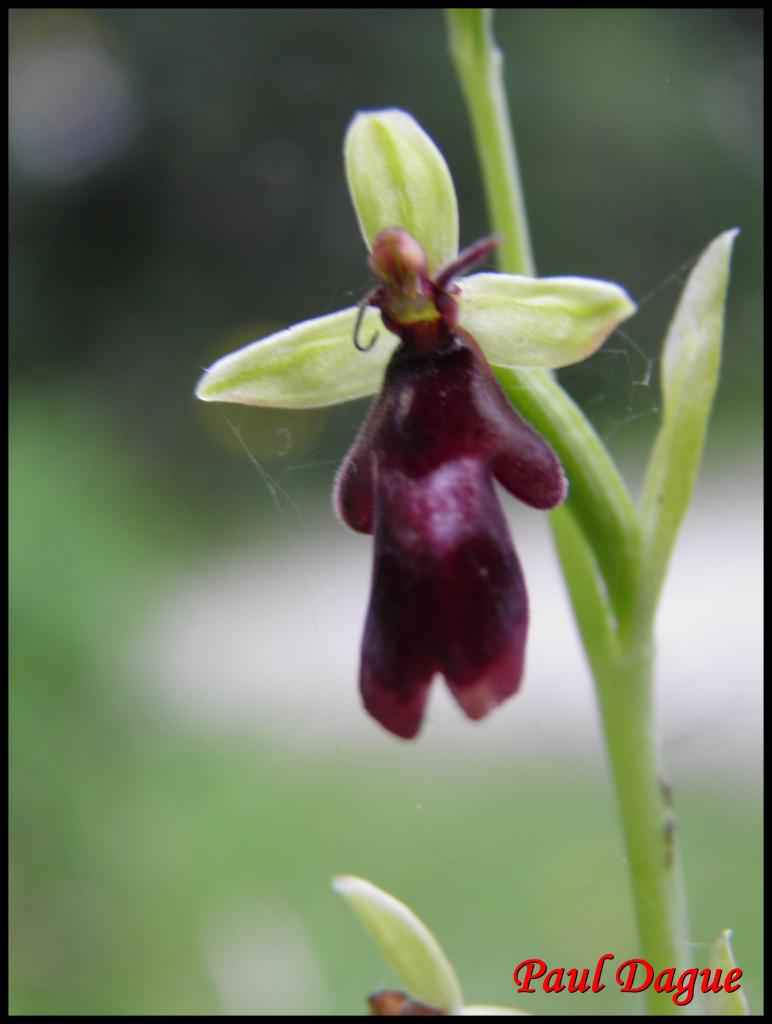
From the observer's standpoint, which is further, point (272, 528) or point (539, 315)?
point (272, 528)

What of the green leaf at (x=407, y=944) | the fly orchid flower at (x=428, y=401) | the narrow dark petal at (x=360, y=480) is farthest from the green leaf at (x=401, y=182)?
the green leaf at (x=407, y=944)

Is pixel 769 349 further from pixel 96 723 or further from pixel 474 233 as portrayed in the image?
pixel 96 723

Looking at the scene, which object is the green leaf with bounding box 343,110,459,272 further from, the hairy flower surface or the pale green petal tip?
the pale green petal tip

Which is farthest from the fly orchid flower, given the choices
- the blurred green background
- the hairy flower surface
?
the blurred green background

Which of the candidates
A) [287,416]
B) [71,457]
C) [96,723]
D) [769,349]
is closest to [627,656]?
[287,416]

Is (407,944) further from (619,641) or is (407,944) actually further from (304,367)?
(304,367)

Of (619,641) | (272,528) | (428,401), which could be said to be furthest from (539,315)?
(272,528)
